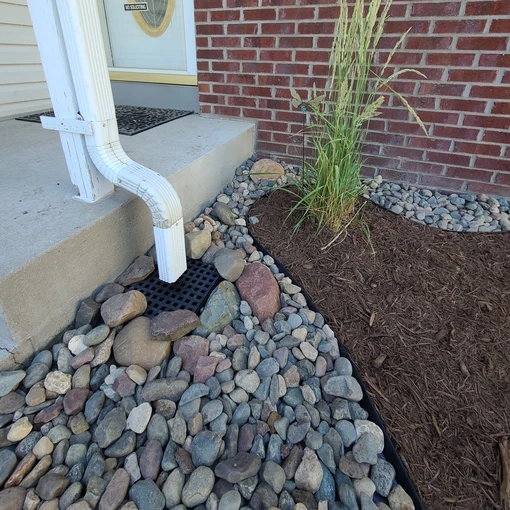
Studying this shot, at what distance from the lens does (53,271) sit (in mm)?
1283

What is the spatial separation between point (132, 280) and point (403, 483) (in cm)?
120

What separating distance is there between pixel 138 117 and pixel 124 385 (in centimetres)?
224

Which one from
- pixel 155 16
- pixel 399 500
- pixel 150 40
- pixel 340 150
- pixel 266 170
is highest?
pixel 155 16

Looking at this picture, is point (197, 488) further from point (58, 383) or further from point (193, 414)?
point (58, 383)

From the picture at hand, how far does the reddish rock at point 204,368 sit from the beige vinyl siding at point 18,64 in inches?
101

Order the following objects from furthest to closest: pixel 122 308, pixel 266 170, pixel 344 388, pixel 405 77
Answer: pixel 266 170, pixel 405 77, pixel 122 308, pixel 344 388

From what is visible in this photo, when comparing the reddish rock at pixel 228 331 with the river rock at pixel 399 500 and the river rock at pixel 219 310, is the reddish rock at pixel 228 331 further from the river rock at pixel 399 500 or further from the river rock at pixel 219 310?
the river rock at pixel 399 500

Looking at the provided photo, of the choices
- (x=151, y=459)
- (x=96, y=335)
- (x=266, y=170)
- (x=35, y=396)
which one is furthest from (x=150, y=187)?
(x=266, y=170)

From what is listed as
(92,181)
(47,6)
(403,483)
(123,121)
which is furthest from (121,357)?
(123,121)

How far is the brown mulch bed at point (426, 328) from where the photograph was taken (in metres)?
1.12

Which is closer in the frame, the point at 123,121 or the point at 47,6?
the point at 47,6

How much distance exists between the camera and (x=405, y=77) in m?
2.31

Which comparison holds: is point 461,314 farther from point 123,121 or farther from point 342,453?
point 123,121

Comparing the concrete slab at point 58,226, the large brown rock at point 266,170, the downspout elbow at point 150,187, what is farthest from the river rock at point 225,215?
the downspout elbow at point 150,187
